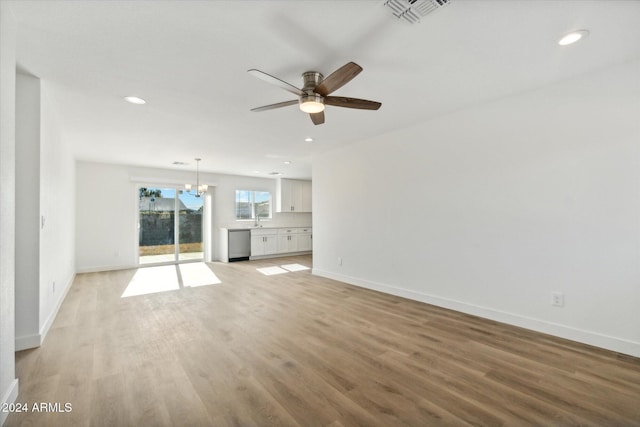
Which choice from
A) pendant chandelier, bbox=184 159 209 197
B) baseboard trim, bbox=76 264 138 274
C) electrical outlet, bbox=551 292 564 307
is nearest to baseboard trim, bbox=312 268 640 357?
electrical outlet, bbox=551 292 564 307

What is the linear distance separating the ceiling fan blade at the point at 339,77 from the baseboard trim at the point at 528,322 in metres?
2.89

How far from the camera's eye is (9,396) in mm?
1690

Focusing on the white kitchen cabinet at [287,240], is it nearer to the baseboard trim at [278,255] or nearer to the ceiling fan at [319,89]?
the baseboard trim at [278,255]

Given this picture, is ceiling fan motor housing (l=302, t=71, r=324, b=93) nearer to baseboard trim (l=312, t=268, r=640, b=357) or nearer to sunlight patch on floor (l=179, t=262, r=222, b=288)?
baseboard trim (l=312, t=268, r=640, b=357)

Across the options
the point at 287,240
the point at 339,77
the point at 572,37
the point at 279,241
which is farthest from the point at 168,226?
the point at 572,37

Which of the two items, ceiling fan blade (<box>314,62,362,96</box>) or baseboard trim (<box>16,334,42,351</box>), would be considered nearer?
ceiling fan blade (<box>314,62,362,96</box>)

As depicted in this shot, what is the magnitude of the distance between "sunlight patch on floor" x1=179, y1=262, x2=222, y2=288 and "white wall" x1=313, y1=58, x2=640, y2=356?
307cm

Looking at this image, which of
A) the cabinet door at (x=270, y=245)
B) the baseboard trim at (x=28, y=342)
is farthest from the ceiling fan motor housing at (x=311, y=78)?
the cabinet door at (x=270, y=245)

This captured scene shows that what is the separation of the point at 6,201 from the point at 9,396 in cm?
118

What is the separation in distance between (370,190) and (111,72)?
11.4 ft

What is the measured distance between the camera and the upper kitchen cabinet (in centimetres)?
858

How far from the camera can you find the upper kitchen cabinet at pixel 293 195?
338 inches

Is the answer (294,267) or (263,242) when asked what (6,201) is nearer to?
(294,267)

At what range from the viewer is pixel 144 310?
356 centimetres
